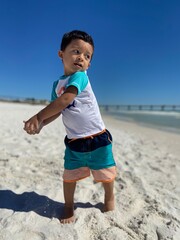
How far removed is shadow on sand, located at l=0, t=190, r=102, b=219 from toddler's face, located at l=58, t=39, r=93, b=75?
1110 mm

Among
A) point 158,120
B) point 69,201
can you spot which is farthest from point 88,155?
point 158,120

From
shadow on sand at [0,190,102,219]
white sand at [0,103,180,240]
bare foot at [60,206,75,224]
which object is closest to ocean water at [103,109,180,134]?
white sand at [0,103,180,240]

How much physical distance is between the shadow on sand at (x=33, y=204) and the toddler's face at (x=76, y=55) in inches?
43.7

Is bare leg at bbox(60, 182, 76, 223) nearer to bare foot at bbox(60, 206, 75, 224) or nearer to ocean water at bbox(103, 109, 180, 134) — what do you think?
bare foot at bbox(60, 206, 75, 224)

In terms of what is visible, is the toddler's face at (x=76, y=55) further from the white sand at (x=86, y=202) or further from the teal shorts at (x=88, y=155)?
the white sand at (x=86, y=202)

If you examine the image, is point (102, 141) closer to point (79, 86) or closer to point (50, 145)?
point (79, 86)

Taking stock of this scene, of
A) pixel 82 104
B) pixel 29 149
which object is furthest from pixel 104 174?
pixel 29 149

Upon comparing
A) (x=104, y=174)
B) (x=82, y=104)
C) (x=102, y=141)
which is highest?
(x=82, y=104)

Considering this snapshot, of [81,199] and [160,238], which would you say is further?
[81,199]

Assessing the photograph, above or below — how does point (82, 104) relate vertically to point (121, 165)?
above

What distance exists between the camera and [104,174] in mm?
1913

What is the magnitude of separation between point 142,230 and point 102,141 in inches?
27.5

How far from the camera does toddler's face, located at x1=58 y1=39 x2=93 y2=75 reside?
1.75 metres

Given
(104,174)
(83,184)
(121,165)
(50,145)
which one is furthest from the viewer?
(50,145)
